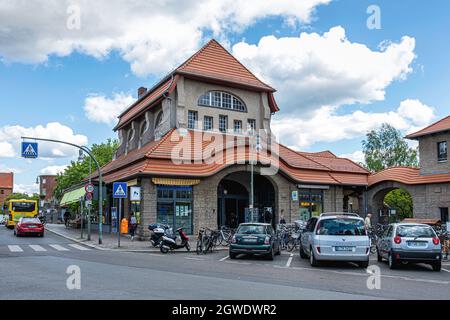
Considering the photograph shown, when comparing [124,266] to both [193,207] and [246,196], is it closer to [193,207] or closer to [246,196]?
[193,207]

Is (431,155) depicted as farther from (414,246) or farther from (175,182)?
(414,246)

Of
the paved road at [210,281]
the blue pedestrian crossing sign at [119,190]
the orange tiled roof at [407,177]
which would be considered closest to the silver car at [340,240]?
the paved road at [210,281]

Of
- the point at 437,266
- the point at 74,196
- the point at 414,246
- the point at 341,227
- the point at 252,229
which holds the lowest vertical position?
the point at 437,266

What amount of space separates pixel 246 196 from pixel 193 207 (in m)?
6.85

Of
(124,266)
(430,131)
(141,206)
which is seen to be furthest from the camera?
(430,131)

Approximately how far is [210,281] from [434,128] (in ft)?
86.9

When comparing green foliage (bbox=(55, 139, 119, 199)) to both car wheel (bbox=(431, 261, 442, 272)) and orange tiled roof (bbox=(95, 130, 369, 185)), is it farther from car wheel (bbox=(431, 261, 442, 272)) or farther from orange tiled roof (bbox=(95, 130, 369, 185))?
car wheel (bbox=(431, 261, 442, 272))

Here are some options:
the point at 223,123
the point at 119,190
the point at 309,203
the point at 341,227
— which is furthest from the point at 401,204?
the point at 341,227

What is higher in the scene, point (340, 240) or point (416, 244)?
point (340, 240)

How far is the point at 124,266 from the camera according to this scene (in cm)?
1457

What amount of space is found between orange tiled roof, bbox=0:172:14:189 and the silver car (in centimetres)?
15131

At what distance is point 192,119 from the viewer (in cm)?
3450
